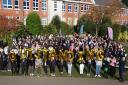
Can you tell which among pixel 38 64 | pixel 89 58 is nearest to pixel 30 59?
pixel 38 64

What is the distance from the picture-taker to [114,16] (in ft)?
250

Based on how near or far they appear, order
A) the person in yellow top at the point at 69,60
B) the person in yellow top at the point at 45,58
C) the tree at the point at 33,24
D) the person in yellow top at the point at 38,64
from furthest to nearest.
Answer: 1. the tree at the point at 33,24
2. the person in yellow top at the point at 45,58
3. the person in yellow top at the point at 69,60
4. the person in yellow top at the point at 38,64

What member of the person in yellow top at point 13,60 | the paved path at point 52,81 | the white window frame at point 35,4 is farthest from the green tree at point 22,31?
the paved path at point 52,81

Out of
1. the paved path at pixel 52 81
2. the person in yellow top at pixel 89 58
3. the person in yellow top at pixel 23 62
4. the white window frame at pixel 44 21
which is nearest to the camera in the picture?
the paved path at pixel 52 81

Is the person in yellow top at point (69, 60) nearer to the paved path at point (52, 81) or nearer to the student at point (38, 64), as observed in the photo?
the paved path at point (52, 81)

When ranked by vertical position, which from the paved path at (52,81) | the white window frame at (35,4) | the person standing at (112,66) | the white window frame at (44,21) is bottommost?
the white window frame at (44,21)

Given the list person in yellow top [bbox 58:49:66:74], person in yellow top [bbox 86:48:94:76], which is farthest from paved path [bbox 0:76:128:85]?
person in yellow top [bbox 86:48:94:76]

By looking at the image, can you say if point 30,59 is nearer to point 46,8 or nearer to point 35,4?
point 35,4

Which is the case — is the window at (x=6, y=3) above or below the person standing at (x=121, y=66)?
above

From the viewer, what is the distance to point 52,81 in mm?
23828

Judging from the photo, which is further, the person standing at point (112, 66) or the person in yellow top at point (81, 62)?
the person in yellow top at point (81, 62)

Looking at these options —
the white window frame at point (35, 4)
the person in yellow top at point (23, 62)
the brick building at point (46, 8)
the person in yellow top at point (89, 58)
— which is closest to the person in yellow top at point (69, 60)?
the person in yellow top at point (89, 58)

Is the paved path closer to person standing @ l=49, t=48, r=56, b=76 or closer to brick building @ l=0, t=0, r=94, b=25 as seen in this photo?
person standing @ l=49, t=48, r=56, b=76

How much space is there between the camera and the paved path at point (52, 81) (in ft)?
76.2
